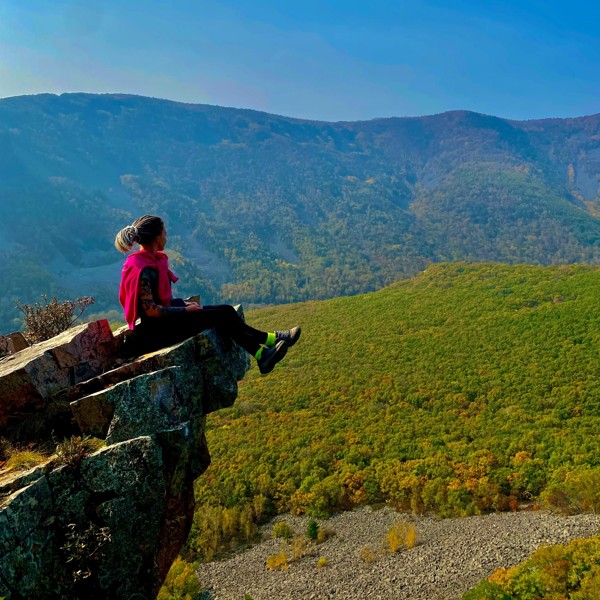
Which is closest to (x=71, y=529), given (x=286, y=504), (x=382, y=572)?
(x=382, y=572)

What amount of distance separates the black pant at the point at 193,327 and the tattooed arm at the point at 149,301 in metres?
0.10

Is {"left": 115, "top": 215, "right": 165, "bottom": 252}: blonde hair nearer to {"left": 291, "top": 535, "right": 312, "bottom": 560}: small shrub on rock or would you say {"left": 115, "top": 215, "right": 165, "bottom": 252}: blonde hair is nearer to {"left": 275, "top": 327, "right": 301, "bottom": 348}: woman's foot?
{"left": 275, "top": 327, "right": 301, "bottom": 348}: woman's foot

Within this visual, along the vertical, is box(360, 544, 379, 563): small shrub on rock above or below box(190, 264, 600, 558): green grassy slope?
below

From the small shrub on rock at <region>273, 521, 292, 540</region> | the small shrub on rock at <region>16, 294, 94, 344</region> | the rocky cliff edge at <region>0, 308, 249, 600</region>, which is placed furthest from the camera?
the small shrub on rock at <region>273, 521, 292, 540</region>

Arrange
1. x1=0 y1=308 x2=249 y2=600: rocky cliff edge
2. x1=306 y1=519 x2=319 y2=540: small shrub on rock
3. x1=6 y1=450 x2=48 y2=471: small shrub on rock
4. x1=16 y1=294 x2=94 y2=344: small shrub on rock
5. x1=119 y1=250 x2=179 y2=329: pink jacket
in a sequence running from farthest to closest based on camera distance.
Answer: x1=306 y1=519 x2=319 y2=540: small shrub on rock < x1=16 y1=294 x2=94 y2=344: small shrub on rock < x1=119 y1=250 x2=179 y2=329: pink jacket < x1=6 y1=450 x2=48 y2=471: small shrub on rock < x1=0 y1=308 x2=249 y2=600: rocky cliff edge

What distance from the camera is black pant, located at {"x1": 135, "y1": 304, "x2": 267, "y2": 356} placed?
26.5ft

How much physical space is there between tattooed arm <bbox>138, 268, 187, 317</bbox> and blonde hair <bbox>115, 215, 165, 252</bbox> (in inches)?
21.0

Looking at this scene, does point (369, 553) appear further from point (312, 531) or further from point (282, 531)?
point (282, 531)

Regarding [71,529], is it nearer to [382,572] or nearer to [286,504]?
[382,572]

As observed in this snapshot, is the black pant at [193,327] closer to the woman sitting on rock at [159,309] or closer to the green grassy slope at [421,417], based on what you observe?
the woman sitting on rock at [159,309]

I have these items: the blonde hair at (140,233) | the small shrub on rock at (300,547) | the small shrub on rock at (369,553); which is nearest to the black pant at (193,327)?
the blonde hair at (140,233)

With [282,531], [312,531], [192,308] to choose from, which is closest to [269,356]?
[192,308]

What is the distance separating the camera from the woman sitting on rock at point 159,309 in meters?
7.85

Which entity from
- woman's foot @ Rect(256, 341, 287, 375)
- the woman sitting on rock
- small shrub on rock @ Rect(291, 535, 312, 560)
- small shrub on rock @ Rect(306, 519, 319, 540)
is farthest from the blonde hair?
small shrub on rock @ Rect(306, 519, 319, 540)
